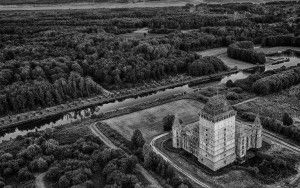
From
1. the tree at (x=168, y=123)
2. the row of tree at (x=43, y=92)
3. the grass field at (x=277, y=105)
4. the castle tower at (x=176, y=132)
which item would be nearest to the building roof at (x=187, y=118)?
the tree at (x=168, y=123)

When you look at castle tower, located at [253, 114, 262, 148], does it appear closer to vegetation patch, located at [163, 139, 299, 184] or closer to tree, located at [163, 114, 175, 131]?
vegetation patch, located at [163, 139, 299, 184]

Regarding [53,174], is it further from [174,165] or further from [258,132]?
[258,132]

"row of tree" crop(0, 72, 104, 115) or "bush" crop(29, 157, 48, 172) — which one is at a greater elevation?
"row of tree" crop(0, 72, 104, 115)

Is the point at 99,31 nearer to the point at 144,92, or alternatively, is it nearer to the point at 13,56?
the point at 13,56

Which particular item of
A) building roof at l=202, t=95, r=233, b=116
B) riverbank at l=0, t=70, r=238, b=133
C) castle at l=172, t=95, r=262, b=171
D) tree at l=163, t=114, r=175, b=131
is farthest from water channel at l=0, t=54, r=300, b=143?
building roof at l=202, t=95, r=233, b=116

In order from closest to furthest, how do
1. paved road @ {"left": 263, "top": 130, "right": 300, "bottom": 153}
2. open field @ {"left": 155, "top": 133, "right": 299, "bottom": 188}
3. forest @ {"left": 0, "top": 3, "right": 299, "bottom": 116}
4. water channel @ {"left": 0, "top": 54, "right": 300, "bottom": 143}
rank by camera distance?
1. open field @ {"left": 155, "top": 133, "right": 299, "bottom": 188}
2. paved road @ {"left": 263, "top": 130, "right": 300, "bottom": 153}
3. water channel @ {"left": 0, "top": 54, "right": 300, "bottom": 143}
4. forest @ {"left": 0, "top": 3, "right": 299, "bottom": 116}

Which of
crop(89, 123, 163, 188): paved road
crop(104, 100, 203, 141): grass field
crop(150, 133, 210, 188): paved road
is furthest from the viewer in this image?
crop(104, 100, 203, 141): grass field

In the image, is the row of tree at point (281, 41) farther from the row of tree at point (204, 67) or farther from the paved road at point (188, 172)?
the paved road at point (188, 172)

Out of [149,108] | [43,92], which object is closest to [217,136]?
[149,108]
